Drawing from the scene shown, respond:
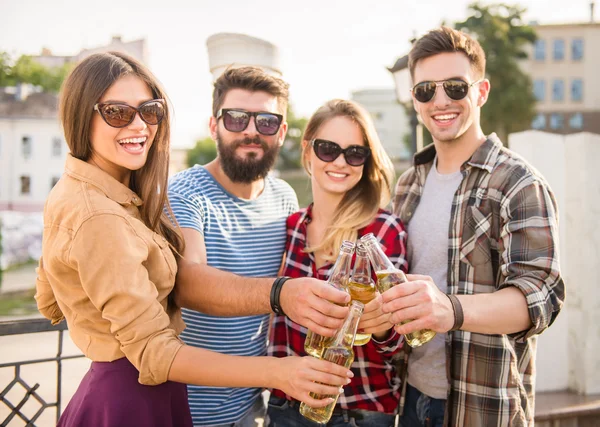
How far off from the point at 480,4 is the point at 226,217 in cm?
3987

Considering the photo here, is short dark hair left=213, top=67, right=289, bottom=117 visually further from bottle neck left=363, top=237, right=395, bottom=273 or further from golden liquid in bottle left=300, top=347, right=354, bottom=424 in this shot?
golden liquid in bottle left=300, top=347, right=354, bottom=424

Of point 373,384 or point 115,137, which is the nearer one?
point 115,137

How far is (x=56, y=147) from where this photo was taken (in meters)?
54.6

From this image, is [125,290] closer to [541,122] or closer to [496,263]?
[496,263]

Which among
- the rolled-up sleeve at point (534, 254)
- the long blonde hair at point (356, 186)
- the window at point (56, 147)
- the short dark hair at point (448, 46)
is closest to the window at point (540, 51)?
the window at point (56, 147)

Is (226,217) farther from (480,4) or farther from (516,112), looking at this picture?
(480,4)

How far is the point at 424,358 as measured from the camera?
2787 mm

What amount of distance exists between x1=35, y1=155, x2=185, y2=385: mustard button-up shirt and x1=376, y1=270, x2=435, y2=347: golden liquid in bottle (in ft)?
2.87

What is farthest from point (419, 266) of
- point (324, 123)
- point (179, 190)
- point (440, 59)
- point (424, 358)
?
point (179, 190)

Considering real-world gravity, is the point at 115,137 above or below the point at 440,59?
below

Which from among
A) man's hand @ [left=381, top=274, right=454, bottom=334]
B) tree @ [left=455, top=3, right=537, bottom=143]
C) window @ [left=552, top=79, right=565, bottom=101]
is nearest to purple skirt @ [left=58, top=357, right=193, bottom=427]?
man's hand @ [left=381, top=274, right=454, bottom=334]

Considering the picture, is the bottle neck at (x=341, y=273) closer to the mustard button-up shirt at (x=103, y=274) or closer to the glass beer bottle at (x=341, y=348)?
the glass beer bottle at (x=341, y=348)

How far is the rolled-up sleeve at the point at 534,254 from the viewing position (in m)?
2.28

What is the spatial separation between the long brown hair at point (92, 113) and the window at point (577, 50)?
58105mm
